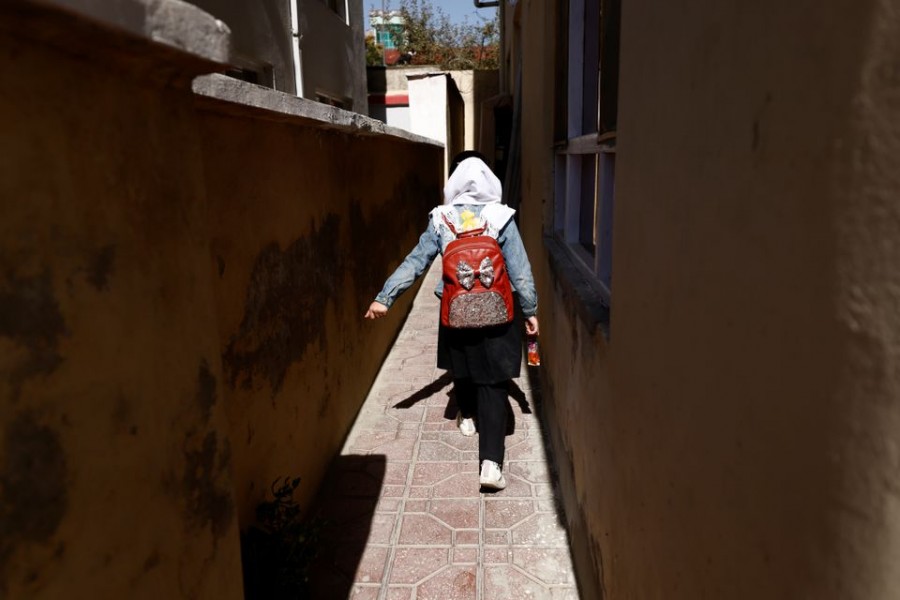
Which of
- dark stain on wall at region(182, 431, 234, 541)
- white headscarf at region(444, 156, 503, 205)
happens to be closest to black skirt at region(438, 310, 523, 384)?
white headscarf at region(444, 156, 503, 205)

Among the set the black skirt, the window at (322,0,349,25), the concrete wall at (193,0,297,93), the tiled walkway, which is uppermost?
the window at (322,0,349,25)

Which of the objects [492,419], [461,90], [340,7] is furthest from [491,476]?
[461,90]

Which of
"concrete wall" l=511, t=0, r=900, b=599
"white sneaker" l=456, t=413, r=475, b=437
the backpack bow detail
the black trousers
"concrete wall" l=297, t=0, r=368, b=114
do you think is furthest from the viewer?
"concrete wall" l=297, t=0, r=368, b=114

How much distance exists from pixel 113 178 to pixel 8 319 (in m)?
0.31

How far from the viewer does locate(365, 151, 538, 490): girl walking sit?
3.59m

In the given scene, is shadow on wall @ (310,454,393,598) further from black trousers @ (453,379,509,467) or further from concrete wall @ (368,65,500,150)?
concrete wall @ (368,65,500,150)

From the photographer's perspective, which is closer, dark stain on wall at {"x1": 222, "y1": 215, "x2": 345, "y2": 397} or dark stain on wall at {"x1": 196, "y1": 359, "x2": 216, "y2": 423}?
dark stain on wall at {"x1": 196, "y1": 359, "x2": 216, "y2": 423}

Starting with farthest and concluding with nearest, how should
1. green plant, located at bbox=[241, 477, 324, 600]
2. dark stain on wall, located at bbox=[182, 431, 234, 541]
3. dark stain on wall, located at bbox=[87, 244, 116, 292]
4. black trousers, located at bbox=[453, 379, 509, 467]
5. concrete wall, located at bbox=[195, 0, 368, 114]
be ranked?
concrete wall, located at bbox=[195, 0, 368, 114] < black trousers, located at bbox=[453, 379, 509, 467] < green plant, located at bbox=[241, 477, 324, 600] < dark stain on wall, located at bbox=[182, 431, 234, 541] < dark stain on wall, located at bbox=[87, 244, 116, 292]

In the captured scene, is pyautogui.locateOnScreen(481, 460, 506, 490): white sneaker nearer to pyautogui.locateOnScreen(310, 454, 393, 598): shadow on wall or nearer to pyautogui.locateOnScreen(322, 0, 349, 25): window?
pyautogui.locateOnScreen(310, 454, 393, 598): shadow on wall

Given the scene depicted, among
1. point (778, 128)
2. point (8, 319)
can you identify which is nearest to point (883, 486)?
point (778, 128)

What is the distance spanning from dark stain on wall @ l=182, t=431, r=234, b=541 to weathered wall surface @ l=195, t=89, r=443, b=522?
34.9 inches

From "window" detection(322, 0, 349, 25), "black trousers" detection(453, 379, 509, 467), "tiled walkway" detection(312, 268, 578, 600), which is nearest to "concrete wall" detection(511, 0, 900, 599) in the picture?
"tiled walkway" detection(312, 268, 578, 600)

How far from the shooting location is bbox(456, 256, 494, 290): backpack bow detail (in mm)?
3418

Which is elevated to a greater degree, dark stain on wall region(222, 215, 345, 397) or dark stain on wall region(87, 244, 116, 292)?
dark stain on wall region(87, 244, 116, 292)
